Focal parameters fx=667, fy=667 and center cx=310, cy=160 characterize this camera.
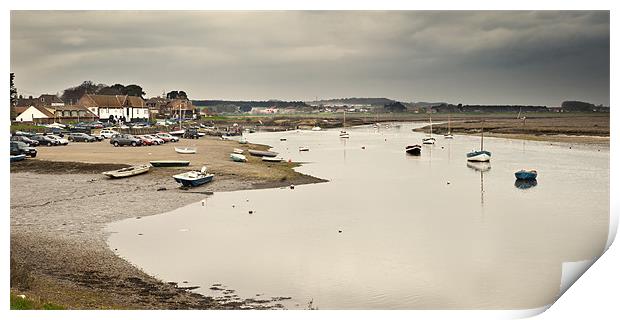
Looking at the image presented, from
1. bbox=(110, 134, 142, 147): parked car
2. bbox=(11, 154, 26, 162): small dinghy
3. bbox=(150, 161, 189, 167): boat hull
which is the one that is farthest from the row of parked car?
bbox=(150, 161, 189, 167): boat hull

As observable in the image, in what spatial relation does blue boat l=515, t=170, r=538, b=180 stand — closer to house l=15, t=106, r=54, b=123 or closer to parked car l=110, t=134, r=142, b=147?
parked car l=110, t=134, r=142, b=147

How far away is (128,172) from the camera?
59.4 ft

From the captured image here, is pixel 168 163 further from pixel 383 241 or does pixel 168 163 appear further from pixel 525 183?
pixel 525 183

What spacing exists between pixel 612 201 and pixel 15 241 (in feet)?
34.2

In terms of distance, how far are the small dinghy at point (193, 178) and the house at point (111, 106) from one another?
17.5 m

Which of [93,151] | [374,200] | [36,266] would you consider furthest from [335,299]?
[93,151]

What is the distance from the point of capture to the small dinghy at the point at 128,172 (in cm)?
1788

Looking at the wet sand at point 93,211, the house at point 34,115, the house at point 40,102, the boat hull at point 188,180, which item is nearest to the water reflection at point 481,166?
the wet sand at point 93,211

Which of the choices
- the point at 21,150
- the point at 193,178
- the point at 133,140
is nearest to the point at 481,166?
the point at 193,178

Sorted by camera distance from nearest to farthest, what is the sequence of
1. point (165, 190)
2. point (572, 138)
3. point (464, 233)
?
point (464, 233) → point (165, 190) → point (572, 138)

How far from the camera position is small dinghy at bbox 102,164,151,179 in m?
17.9

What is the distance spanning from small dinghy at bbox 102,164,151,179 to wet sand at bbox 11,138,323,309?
0.19 meters
